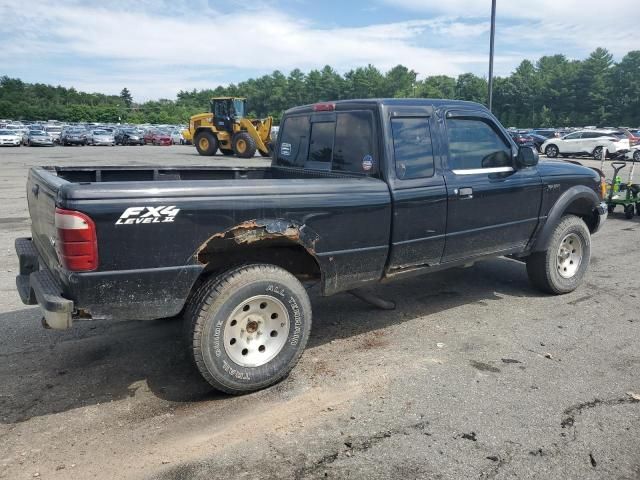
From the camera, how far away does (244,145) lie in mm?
26391

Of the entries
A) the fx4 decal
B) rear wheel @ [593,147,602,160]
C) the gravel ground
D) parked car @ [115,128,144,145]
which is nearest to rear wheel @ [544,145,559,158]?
rear wheel @ [593,147,602,160]

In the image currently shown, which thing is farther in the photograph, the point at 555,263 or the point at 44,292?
the point at 555,263

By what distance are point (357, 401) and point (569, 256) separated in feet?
11.5

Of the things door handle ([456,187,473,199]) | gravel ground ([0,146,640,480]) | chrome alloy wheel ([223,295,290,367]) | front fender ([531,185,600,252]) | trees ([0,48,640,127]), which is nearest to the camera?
gravel ground ([0,146,640,480])

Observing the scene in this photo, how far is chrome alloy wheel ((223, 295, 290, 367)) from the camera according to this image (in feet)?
11.8

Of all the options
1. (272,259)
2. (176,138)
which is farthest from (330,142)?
(176,138)

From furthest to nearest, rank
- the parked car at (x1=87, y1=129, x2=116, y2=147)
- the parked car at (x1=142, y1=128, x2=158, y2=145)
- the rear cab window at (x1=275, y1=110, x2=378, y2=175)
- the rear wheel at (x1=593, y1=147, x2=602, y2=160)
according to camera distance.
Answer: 1. the parked car at (x1=142, y1=128, x2=158, y2=145)
2. the parked car at (x1=87, y1=129, x2=116, y2=147)
3. the rear wheel at (x1=593, y1=147, x2=602, y2=160)
4. the rear cab window at (x1=275, y1=110, x2=378, y2=175)

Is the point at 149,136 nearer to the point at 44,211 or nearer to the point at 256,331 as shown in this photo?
the point at 44,211

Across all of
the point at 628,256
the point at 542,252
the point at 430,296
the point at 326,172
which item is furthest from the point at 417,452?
the point at 628,256

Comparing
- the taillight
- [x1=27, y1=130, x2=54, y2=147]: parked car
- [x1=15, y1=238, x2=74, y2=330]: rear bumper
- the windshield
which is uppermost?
the windshield

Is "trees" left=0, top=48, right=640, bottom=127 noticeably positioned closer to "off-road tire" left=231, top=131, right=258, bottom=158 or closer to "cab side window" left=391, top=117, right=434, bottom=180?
"off-road tire" left=231, top=131, right=258, bottom=158

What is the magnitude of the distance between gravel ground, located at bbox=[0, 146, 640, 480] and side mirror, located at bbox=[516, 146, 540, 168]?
1431 millimetres

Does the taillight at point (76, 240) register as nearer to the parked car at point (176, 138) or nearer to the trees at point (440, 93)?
the parked car at point (176, 138)

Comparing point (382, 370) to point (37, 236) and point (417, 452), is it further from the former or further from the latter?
point (37, 236)
